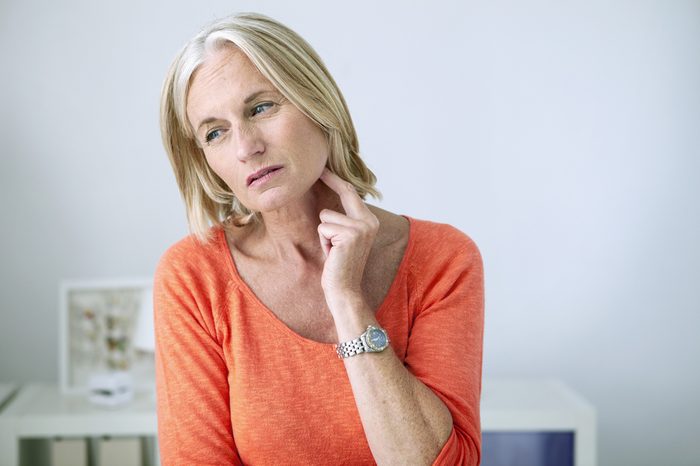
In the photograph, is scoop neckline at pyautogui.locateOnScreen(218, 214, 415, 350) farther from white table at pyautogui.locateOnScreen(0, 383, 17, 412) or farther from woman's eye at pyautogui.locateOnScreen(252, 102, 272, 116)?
white table at pyautogui.locateOnScreen(0, 383, 17, 412)

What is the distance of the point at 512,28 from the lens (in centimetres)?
267

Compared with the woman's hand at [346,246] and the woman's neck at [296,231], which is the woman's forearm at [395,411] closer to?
the woman's hand at [346,246]

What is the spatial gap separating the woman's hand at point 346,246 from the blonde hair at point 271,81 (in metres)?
0.12

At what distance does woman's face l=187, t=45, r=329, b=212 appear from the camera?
121cm

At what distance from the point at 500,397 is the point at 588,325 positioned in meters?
0.51

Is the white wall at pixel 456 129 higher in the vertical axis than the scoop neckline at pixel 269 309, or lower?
higher

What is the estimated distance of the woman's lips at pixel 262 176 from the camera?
1.22 meters

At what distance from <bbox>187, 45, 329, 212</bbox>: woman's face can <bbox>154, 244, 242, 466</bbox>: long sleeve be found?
21cm

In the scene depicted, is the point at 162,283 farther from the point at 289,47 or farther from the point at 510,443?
the point at 510,443

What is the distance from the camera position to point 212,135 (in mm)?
1268

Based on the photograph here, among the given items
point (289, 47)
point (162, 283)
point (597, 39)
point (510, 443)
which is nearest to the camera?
point (289, 47)

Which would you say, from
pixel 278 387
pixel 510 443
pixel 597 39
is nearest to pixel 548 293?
pixel 510 443

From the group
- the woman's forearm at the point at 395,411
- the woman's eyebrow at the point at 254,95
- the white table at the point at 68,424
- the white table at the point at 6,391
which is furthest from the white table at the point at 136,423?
the woman's eyebrow at the point at 254,95

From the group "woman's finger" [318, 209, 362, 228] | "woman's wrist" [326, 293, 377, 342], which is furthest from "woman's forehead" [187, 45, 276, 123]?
"woman's wrist" [326, 293, 377, 342]
